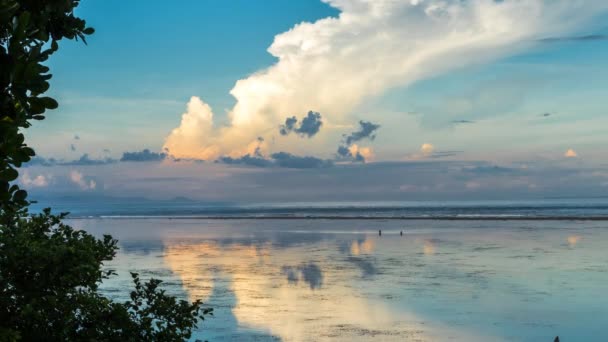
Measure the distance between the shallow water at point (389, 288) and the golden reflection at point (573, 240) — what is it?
19 cm

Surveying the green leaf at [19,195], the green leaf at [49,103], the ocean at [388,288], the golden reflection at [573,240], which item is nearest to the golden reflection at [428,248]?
the ocean at [388,288]

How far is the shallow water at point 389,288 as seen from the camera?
81.9 ft

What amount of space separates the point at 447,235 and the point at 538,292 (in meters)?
40.2

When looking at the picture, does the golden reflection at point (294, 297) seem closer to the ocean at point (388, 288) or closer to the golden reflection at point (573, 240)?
the ocean at point (388, 288)

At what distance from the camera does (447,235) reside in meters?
72.2

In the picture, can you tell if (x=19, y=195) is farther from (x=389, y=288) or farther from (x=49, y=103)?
(x=389, y=288)

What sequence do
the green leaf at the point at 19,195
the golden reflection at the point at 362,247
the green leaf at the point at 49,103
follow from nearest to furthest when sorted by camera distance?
the green leaf at the point at 49,103 < the green leaf at the point at 19,195 < the golden reflection at the point at 362,247

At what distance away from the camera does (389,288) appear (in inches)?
1340

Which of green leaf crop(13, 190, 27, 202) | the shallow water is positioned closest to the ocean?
the shallow water

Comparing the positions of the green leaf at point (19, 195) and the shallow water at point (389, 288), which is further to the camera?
the shallow water at point (389, 288)

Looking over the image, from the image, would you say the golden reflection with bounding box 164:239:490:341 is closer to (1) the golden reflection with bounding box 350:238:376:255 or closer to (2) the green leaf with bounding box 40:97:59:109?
(1) the golden reflection with bounding box 350:238:376:255

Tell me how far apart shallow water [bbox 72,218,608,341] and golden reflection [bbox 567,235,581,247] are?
7.5 inches

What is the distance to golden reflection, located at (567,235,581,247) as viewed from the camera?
5730 cm

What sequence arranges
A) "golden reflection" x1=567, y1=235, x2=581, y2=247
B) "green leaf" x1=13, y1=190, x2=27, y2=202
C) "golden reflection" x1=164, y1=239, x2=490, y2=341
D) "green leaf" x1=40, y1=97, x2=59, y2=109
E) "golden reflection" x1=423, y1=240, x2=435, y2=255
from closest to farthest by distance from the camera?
"green leaf" x1=40, y1=97, x2=59, y2=109 < "green leaf" x1=13, y1=190, x2=27, y2=202 < "golden reflection" x1=164, y1=239, x2=490, y2=341 < "golden reflection" x1=423, y1=240, x2=435, y2=255 < "golden reflection" x1=567, y1=235, x2=581, y2=247
